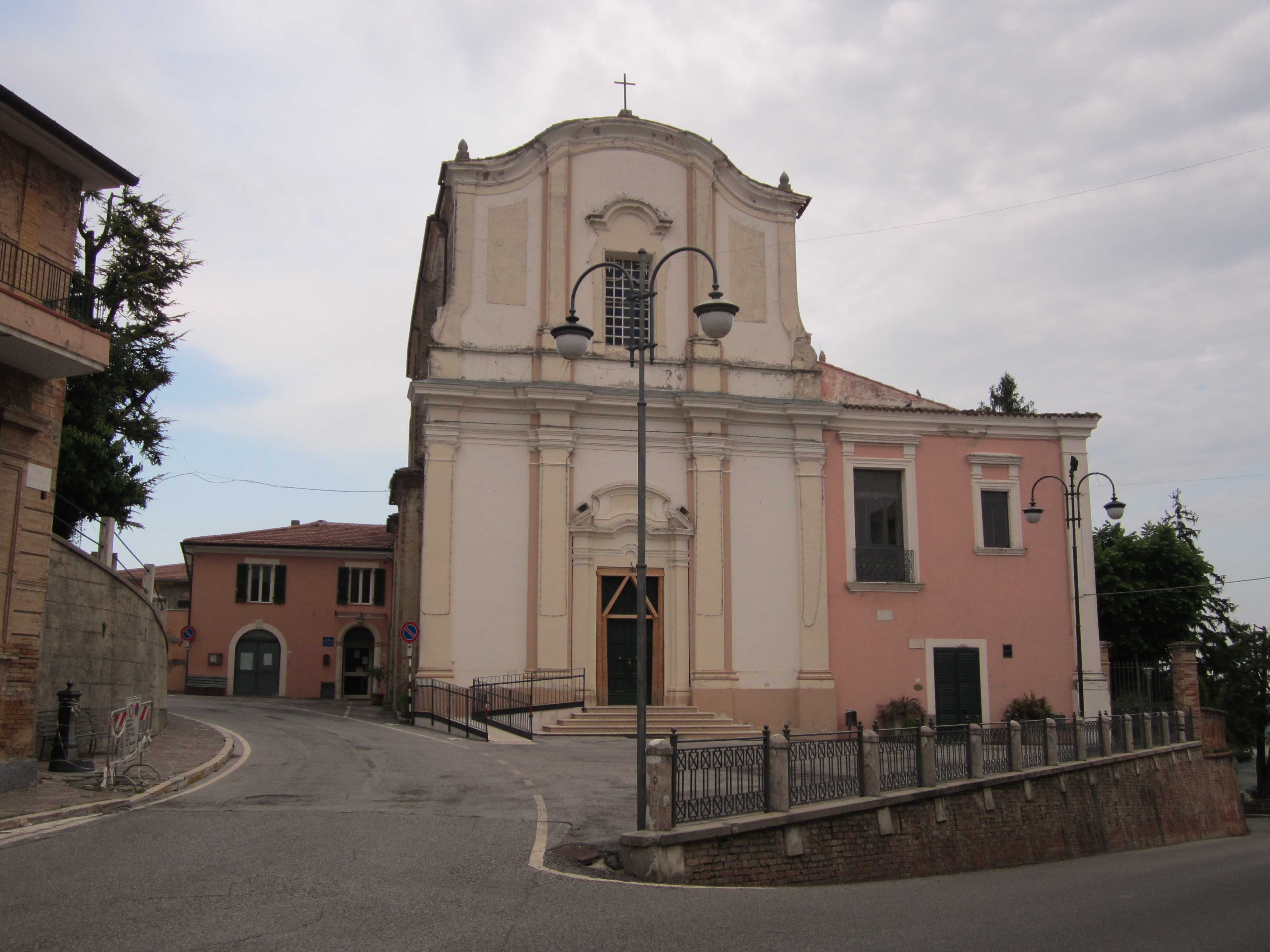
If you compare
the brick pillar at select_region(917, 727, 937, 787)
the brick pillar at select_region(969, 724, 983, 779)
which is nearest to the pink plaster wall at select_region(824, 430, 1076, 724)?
the brick pillar at select_region(969, 724, 983, 779)

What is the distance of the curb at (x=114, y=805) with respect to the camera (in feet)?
34.6

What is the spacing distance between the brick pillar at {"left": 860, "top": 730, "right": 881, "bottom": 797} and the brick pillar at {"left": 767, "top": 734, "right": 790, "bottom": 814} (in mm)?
1849

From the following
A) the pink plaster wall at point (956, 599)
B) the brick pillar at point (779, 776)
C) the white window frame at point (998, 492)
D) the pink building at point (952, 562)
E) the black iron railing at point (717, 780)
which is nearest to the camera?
the black iron railing at point (717, 780)

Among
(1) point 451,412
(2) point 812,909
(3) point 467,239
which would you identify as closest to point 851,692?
(1) point 451,412

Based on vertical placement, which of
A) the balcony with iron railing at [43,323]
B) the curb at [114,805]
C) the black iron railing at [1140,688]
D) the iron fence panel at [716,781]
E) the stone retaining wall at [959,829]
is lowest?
the stone retaining wall at [959,829]

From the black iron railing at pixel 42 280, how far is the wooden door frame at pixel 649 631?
40.8 feet

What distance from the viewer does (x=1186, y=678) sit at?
25.6 metres

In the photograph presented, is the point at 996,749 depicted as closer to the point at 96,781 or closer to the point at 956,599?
the point at 956,599

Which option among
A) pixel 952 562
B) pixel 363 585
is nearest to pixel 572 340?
pixel 952 562

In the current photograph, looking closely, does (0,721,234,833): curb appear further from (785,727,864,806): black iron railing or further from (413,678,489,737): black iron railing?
(785,727,864,806): black iron railing

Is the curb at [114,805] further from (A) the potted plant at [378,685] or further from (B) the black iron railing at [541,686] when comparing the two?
(A) the potted plant at [378,685]

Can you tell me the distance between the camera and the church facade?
23266mm

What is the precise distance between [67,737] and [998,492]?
20.8 meters

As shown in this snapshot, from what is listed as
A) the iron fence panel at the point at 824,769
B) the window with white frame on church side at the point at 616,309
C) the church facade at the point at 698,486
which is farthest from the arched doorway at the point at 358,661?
the iron fence panel at the point at 824,769
